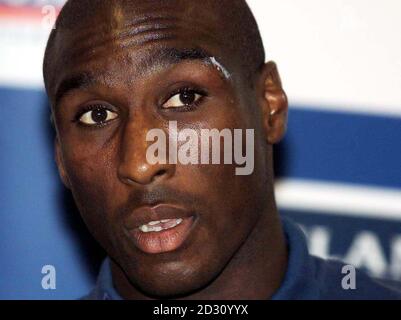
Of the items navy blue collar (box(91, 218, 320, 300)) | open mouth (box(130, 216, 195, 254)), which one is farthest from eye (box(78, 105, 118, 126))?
navy blue collar (box(91, 218, 320, 300))

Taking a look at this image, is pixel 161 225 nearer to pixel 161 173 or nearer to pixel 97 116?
pixel 161 173

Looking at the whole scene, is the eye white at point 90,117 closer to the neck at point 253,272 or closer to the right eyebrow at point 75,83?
the right eyebrow at point 75,83

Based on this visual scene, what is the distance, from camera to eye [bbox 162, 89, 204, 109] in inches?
63.9

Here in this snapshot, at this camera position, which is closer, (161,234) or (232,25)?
(161,234)

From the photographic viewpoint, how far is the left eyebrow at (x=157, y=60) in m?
1.60

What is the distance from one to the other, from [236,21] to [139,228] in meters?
0.42

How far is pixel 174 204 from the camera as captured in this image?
1.57 metres

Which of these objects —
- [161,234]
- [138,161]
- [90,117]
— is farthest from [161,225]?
[90,117]

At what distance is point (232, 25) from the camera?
170 centimetres

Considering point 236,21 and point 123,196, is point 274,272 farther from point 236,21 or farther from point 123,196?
point 236,21

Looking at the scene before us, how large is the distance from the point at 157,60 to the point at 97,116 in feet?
0.52

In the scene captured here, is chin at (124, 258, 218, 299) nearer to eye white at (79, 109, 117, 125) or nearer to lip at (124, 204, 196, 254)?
lip at (124, 204, 196, 254)

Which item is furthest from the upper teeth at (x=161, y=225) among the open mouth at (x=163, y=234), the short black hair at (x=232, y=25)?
the short black hair at (x=232, y=25)
